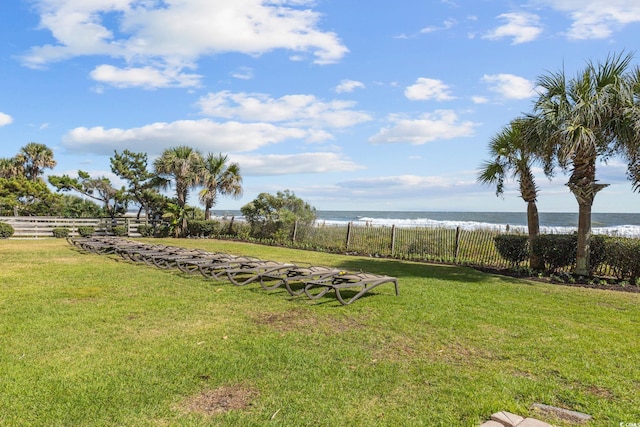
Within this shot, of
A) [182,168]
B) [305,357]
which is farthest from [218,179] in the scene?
[305,357]

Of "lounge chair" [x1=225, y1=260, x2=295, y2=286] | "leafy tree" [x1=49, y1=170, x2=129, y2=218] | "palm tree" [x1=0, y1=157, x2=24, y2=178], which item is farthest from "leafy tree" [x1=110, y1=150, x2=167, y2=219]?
"lounge chair" [x1=225, y1=260, x2=295, y2=286]

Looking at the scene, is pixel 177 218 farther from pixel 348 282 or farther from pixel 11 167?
pixel 348 282

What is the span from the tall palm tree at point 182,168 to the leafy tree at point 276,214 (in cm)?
440

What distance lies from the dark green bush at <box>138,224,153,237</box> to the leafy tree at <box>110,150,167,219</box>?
1.23m

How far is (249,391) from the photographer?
3336 mm

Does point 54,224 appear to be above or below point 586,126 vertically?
below

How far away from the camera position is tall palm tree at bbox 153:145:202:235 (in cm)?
2256

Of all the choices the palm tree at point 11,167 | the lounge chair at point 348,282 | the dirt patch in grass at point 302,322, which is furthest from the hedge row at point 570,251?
the palm tree at point 11,167

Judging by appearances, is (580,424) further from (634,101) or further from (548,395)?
(634,101)

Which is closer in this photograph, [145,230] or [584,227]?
[584,227]

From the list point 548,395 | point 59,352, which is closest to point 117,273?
point 59,352

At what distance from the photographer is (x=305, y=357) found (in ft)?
13.4

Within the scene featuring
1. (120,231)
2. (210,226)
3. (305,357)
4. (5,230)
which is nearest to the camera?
(305,357)

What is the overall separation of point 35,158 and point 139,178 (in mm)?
11362
